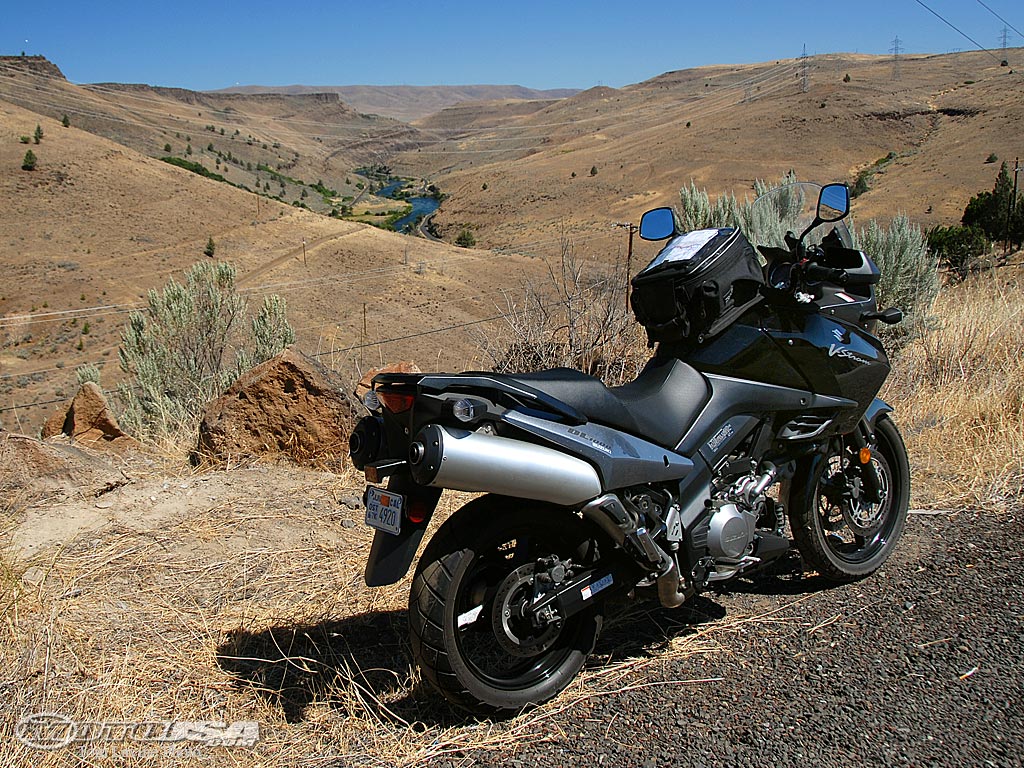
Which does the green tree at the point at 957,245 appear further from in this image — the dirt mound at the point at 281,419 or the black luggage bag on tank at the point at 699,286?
the black luggage bag on tank at the point at 699,286

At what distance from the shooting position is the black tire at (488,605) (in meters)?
2.82

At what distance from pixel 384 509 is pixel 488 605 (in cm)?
53

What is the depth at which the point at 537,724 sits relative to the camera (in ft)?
9.81

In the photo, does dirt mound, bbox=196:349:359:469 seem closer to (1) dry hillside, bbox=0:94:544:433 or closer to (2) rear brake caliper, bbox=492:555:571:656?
(2) rear brake caliper, bbox=492:555:571:656

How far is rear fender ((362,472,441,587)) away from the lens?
2.81 meters

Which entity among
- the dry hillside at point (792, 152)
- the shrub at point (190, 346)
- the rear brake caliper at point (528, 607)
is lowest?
the shrub at point (190, 346)

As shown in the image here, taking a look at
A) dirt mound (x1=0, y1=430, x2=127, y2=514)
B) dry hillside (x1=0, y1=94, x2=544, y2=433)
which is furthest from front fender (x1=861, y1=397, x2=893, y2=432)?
dry hillside (x1=0, y1=94, x2=544, y2=433)

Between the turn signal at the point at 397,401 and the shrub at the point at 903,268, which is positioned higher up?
the shrub at the point at 903,268

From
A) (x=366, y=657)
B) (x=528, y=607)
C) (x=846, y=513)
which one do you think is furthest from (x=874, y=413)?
(x=366, y=657)

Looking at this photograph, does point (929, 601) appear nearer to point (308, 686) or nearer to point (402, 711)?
point (402, 711)

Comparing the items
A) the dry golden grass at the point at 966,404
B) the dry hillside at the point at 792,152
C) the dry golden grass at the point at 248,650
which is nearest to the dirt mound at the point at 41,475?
the dry golden grass at the point at 248,650

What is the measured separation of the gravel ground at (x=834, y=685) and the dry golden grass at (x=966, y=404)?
119 cm

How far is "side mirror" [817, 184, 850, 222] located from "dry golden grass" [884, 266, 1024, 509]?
229 centimetres

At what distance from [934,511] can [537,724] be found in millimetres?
3097
